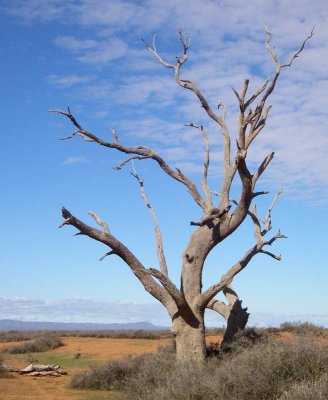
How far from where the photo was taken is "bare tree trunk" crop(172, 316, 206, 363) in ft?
43.4

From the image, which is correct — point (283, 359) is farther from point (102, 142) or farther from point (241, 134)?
point (102, 142)

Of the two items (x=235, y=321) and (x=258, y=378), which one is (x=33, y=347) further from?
(x=258, y=378)

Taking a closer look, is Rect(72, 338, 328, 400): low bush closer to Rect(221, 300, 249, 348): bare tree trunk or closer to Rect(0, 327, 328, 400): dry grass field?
Rect(0, 327, 328, 400): dry grass field

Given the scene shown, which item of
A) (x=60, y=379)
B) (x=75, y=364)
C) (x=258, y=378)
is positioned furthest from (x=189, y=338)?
(x=75, y=364)

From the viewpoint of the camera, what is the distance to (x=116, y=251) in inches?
531

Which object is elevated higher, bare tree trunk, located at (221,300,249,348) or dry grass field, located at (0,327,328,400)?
bare tree trunk, located at (221,300,249,348)

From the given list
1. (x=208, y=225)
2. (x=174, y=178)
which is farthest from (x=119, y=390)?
(x=174, y=178)

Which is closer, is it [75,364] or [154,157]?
[154,157]

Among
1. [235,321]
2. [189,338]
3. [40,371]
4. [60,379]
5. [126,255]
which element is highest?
[126,255]

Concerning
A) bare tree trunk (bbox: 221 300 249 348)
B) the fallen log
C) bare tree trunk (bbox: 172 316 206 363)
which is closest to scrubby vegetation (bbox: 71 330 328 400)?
bare tree trunk (bbox: 172 316 206 363)

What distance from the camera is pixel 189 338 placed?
13.3 metres

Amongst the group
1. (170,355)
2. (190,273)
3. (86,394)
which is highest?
(190,273)

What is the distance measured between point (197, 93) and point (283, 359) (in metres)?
7.71

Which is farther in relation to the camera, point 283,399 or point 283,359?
point 283,359
